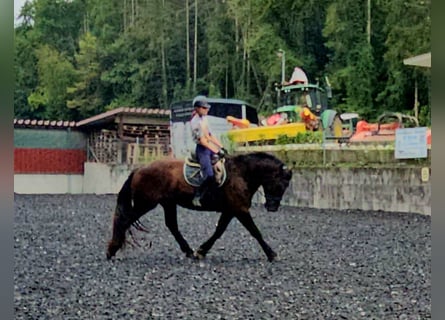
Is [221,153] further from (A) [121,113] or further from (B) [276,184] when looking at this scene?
(A) [121,113]

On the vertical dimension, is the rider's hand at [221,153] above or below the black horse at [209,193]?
above

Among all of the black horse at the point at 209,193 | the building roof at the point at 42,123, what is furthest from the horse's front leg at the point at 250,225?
the building roof at the point at 42,123

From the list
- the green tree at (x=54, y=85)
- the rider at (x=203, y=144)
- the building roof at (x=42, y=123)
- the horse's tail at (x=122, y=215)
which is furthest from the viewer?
the horse's tail at (x=122, y=215)

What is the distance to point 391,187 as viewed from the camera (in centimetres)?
257

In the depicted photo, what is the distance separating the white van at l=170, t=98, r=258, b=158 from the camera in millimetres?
2252

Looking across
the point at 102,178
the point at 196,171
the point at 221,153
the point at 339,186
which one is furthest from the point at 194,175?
the point at 339,186

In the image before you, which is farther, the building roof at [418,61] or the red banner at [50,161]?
the building roof at [418,61]

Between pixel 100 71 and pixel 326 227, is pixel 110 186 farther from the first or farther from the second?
pixel 326 227

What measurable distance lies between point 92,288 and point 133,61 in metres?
0.82

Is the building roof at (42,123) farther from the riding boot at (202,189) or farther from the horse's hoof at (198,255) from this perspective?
the horse's hoof at (198,255)

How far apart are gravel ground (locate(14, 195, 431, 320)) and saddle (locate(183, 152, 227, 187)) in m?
0.13

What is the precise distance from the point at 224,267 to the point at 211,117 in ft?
1.86

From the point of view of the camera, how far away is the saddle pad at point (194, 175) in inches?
95.8

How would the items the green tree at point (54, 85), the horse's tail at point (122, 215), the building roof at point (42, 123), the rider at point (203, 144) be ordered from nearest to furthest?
the building roof at point (42, 123) → the green tree at point (54, 85) → the rider at point (203, 144) → the horse's tail at point (122, 215)
